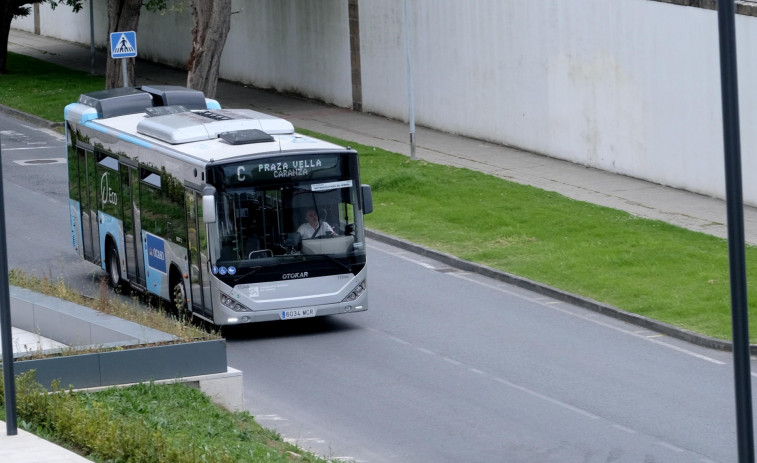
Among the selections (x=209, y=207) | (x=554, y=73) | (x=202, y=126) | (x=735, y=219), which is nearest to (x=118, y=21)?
(x=554, y=73)

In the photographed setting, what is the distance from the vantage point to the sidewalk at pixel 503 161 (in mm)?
25141

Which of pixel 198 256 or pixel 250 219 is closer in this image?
pixel 250 219

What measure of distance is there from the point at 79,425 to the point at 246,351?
5728 millimetres

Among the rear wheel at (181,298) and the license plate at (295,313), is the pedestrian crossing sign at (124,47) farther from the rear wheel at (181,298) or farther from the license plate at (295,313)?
the license plate at (295,313)

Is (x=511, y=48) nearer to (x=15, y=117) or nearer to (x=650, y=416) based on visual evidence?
(x=15, y=117)

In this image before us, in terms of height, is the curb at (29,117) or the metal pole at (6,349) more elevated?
the metal pole at (6,349)

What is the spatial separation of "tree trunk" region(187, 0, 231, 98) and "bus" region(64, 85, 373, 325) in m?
14.0

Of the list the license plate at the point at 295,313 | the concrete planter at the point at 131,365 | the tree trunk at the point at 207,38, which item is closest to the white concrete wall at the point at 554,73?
the tree trunk at the point at 207,38

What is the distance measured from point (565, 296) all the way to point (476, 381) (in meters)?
4.43

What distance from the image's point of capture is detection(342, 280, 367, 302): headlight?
1817cm

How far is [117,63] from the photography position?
123 ft

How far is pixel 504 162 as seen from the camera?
30.1 metres

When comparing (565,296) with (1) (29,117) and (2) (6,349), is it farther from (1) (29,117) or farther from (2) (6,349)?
(1) (29,117)

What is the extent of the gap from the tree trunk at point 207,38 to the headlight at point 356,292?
1590cm
